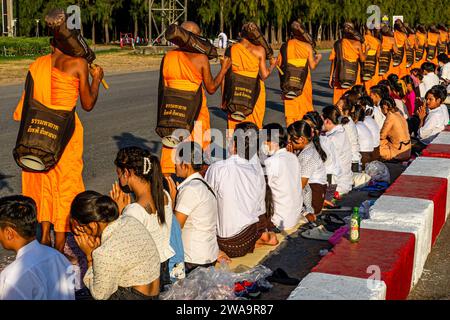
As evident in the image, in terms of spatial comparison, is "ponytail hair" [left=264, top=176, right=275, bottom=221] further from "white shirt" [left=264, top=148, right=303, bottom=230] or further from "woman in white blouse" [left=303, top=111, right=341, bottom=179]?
"woman in white blouse" [left=303, top=111, right=341, bottom=179]

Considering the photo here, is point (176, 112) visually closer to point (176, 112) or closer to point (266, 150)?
point (176, 112)

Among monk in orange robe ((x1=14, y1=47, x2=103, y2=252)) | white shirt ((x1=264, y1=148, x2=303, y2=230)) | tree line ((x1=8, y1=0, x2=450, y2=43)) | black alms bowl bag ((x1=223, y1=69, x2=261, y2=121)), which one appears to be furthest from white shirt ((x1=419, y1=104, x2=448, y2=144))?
tree line ((x1=8, y1=0, x2=450, y2=43))

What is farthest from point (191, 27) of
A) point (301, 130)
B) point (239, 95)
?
point (301, 130)

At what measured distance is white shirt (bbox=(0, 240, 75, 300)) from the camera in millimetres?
4461

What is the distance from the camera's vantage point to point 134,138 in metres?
14.0

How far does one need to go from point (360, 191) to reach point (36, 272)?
6.32 meters

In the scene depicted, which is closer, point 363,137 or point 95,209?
point 95,209

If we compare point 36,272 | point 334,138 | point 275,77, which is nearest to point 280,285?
point 36,272

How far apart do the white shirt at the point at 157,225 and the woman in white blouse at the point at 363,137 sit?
5.53 m

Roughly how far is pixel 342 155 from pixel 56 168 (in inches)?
158

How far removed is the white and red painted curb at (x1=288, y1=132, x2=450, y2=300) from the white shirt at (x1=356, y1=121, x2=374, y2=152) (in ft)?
7.81

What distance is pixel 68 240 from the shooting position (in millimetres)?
7867

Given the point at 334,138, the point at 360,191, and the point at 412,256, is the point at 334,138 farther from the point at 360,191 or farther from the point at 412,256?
the point at 412,256

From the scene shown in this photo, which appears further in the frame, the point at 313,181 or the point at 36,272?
the point at 313,181
